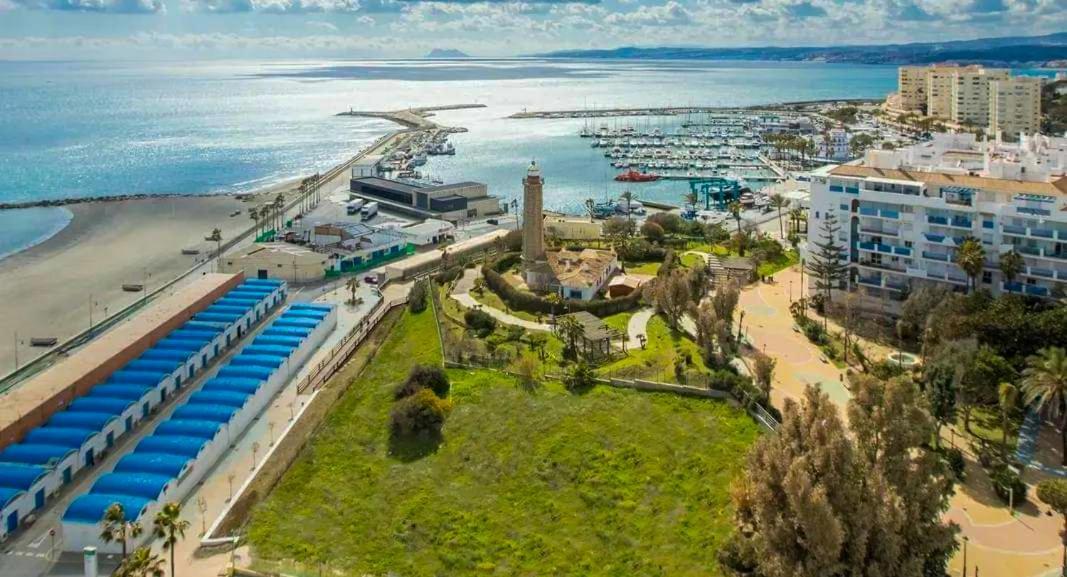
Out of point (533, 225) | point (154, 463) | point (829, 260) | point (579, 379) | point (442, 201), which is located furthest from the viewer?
point (442, 201)

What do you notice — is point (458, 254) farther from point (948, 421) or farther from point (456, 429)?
point (948, 421)

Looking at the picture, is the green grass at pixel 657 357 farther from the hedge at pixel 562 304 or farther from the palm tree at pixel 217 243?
the palm tree at pixel 217 243

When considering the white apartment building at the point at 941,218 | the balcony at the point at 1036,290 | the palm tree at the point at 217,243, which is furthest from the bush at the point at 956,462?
the palm tree at the point at 217,243

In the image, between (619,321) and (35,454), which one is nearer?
(35,454)

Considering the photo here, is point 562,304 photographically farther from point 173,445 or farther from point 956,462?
point 956,462

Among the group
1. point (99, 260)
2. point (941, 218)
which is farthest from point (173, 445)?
point (99, 260)

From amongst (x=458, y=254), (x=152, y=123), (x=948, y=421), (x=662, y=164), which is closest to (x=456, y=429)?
(x=948, y=421)
